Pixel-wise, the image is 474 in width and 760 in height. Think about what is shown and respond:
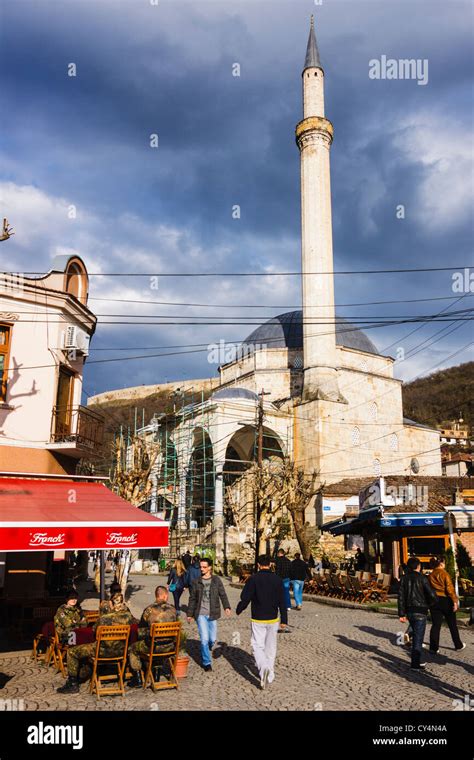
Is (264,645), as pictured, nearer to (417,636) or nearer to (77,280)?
(417,636)

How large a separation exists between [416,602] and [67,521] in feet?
16.4

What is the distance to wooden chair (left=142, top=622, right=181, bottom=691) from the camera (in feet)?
24.8

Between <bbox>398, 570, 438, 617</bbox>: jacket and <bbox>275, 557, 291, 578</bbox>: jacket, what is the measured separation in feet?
19.3

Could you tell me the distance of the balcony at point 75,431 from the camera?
13.2 meters

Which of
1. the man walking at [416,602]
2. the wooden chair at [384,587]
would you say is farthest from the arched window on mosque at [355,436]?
the man walking at [416,602]

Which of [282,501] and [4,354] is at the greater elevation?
[4,354]

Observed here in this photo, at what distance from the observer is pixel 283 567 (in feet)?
49.0

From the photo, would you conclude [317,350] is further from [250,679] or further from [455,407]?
[455,407]

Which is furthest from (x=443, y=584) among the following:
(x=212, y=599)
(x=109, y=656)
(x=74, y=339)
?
(x=74, y=339)

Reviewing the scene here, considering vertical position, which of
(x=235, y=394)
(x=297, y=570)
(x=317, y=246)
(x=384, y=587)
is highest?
(x=317, y=246)

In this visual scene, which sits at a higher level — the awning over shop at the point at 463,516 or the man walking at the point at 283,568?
the awning over shop at the point at 463,516

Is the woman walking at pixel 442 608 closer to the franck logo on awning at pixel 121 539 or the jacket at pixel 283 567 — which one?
the franck logo on awning at pixel 121 539

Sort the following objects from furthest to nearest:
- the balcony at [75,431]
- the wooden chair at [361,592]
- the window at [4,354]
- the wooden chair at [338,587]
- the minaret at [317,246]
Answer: the minaret at [317,246] < the wooden chair at [338,587] < the wooden chair at [361,592] < the balcony at [75,431] < the window at [4,354]
